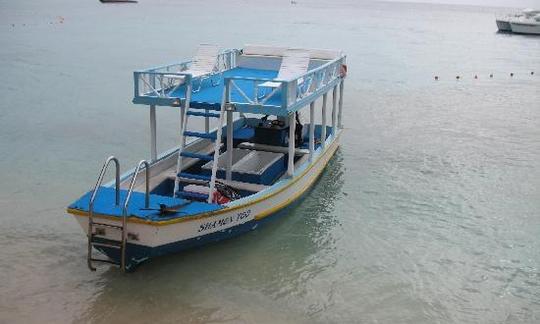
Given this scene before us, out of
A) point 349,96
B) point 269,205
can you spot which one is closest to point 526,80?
point 349,96

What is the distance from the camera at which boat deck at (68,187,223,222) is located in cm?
1026

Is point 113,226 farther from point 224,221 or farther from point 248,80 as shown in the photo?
point 248,80

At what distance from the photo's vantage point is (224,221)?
38.4 feet

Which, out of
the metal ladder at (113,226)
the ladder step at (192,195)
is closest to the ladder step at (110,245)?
the metal ladder at (113,226)

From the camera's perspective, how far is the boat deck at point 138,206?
10258mm

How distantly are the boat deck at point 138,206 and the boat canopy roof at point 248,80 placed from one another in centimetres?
258

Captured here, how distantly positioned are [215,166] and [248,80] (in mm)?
2023

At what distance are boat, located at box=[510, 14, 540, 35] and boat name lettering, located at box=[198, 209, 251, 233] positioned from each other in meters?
90.8

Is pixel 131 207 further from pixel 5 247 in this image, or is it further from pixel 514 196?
pixel 514 196

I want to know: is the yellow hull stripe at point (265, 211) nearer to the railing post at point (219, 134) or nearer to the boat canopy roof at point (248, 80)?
the railing post at point (219, 134)

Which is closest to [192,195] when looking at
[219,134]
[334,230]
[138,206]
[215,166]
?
[215,166]

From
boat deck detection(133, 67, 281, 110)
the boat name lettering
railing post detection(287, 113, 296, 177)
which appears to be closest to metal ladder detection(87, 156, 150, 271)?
the boat name lettering

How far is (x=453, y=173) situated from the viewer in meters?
18.5

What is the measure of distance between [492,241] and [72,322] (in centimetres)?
941
